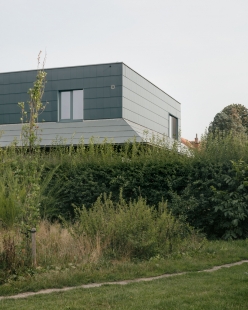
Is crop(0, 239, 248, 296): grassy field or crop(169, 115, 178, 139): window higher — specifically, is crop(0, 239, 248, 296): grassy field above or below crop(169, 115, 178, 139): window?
below

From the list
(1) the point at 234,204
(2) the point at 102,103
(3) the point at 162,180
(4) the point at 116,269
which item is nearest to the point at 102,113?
(2) the point at 102,103

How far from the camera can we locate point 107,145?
16469 mm

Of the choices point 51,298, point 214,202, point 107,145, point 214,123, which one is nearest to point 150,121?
point 214,123

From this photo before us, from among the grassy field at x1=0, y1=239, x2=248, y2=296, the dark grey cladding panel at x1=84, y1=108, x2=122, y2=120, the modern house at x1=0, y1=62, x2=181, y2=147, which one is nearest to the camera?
the grassy field at x1=0, y1=239, x2=248, y2=296

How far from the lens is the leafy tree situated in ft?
123

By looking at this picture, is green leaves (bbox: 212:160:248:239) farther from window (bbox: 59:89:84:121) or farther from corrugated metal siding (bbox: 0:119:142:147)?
window (bbox: 59:89:84:121)

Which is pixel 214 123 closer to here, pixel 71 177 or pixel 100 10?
pixel 71 177

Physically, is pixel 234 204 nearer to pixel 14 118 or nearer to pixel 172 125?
pixel 14 118

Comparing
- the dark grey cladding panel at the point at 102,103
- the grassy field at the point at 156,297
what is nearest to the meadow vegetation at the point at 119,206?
the grassy field at the point at 156,297

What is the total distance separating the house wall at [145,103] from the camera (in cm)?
2589

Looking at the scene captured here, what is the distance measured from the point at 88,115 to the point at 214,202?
43.6ft

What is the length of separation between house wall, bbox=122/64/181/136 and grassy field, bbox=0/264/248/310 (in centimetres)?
1802

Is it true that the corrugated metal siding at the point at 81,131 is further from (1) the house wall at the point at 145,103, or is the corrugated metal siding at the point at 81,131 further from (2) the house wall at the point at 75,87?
(1) the house wall at the point at 145,103

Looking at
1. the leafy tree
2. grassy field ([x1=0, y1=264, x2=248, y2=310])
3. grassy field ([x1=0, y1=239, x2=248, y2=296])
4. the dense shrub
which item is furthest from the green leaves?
the leafy tree
